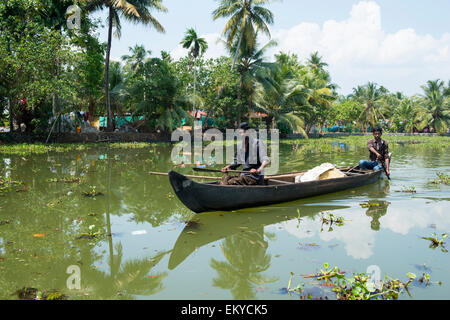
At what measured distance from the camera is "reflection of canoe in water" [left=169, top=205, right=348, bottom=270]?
4.36 meters

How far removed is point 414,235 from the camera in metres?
4.74

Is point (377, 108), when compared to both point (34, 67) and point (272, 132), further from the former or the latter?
point (34, 67)

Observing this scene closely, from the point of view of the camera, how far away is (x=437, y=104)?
3891cm

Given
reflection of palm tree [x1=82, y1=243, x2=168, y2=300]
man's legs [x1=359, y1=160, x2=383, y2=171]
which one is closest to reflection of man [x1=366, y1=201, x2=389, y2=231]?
man's legs [x1=359, y1=160, x2=383, y2=171]

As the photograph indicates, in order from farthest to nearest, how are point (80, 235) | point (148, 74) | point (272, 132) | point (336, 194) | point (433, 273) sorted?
point (272, 132) < point (148, 74) < point (336, 194) < point (80, 235) < point (433, 273)

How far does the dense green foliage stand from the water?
10026 millimetres

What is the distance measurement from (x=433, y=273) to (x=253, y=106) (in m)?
24.9

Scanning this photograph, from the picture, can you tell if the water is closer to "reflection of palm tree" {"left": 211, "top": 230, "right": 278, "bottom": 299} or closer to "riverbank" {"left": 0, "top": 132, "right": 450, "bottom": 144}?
"reflection of palm tree" {"left": 211, "top": 230, "right": 278, "bottom": 299}

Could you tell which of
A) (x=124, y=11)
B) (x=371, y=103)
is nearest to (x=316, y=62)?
(x=371, y=103)

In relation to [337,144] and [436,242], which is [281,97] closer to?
[337,144]

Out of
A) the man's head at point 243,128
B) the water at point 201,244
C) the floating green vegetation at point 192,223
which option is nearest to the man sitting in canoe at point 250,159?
the man's head at point 243,128
